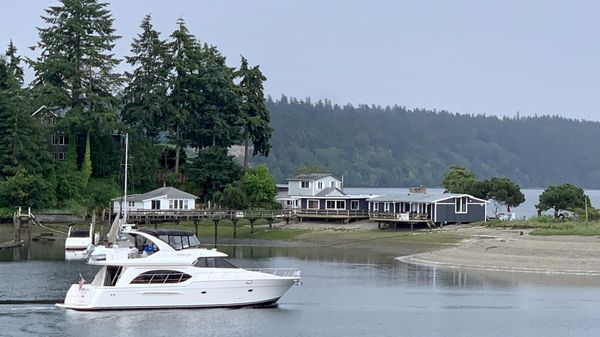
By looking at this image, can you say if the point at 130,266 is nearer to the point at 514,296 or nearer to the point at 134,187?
the point at 514,296

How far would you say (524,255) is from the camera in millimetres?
73938

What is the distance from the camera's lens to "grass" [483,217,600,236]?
266ft

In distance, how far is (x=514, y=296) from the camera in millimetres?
59719

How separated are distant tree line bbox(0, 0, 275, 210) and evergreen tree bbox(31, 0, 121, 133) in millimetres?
98

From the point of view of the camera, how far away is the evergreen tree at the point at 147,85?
11888cm

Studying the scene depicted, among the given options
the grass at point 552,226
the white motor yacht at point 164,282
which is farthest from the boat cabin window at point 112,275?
the grass at point 552,226

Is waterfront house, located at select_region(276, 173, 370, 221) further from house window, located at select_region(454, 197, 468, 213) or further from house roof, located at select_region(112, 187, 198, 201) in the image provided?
house roof, located at select_region(112, 187, 198, 201)

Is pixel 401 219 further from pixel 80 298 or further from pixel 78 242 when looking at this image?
pixel 80 298

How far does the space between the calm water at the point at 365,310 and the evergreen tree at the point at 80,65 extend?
134ft

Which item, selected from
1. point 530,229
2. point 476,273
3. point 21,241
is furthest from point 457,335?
point 21,241

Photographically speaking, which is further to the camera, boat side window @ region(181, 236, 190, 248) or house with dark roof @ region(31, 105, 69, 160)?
house with dark roof @ region(31, 105, 69, 160)

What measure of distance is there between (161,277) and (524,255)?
2936cm

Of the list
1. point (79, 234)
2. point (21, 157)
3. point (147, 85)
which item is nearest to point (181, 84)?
point (147, 85)

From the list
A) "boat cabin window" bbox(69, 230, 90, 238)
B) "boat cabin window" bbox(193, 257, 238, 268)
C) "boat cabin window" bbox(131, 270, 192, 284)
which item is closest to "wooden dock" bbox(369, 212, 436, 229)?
"boat cabin window" bbox(69, 230, 90, 238)
